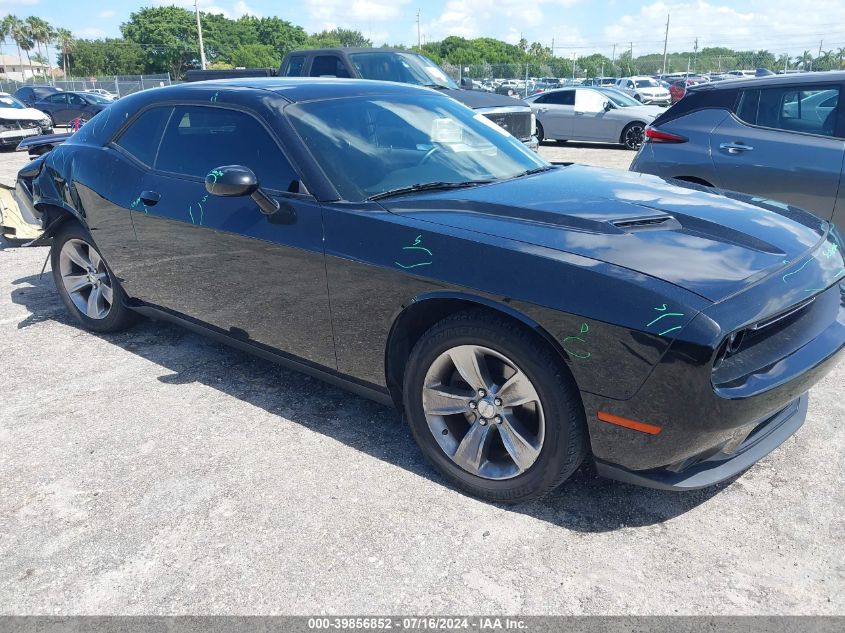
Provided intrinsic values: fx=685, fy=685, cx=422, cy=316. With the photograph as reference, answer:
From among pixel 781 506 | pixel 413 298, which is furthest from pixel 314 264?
pixel 781 506

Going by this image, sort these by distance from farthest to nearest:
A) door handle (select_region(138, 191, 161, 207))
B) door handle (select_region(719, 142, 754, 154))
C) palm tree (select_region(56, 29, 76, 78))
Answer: palm tree (select_region(56, 29, 76, 78)) → door handle (select_region(719, 142, 754, 154)) → door handle (select_region(138, 191, 161, 207))

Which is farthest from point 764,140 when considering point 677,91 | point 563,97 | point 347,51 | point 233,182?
point 677,91

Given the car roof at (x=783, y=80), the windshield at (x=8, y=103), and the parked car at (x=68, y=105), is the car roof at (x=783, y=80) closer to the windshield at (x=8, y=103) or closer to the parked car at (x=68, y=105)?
the windshield at (x=8, y=103)

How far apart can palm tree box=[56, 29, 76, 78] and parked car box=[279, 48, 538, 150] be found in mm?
97524

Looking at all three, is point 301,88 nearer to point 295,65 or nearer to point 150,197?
point 150,197

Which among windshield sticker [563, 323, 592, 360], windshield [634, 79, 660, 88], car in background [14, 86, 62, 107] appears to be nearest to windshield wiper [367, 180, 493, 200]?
windshield sticker [563, 323, 592, 360]

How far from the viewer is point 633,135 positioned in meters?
16.0

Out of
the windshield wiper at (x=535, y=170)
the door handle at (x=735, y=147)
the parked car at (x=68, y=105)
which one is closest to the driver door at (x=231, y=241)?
the windshield wiper at (x=535, y=170)

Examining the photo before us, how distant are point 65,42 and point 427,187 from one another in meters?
111

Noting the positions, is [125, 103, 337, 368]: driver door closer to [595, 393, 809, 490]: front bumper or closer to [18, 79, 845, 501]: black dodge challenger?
[18, 79, 845, 501]: black dodge challenger

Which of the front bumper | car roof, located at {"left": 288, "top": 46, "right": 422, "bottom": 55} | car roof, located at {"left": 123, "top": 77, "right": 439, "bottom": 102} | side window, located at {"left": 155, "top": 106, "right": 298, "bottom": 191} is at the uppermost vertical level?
car roof, located at {"left": 288, "top": 46, "right": 422, "bottom": 55}

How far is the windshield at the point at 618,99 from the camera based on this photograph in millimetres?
16469

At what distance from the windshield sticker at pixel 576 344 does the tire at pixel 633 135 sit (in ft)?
48.4

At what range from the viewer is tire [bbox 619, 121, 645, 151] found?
624 inches
